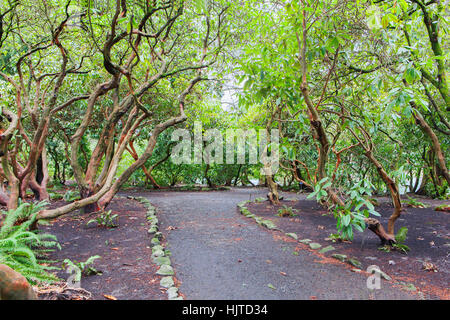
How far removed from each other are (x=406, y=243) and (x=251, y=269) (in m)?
2.70

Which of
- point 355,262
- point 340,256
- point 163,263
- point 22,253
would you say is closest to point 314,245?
point 340,256

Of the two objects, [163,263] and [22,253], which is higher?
[22,253]

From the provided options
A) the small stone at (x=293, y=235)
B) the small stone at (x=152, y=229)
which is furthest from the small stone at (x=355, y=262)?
the small stone at (x=152, y=229)

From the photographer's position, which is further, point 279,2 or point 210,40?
point 210,40

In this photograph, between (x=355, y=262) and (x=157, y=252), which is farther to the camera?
(x=157, y=252)

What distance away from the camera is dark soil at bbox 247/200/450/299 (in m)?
3.24

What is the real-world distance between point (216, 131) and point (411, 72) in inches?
396

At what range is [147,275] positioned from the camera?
10.4 ft

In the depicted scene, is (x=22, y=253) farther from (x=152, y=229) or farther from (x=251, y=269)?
(x=251, y=269)

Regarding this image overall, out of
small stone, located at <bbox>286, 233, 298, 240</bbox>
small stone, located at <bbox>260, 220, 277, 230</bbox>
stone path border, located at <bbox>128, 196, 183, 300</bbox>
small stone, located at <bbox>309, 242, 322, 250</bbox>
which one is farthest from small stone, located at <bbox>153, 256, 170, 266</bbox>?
small stone, located at <bbox>260, 220, 277, 230</bbox>

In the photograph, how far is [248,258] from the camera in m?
3.86

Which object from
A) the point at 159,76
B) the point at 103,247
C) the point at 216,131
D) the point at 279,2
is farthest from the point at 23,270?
the point at 216,131

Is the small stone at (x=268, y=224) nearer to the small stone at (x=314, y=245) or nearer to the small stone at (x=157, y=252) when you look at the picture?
the small stone at (x=314, y=245)

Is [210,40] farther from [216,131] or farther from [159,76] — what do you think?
[216,131]
